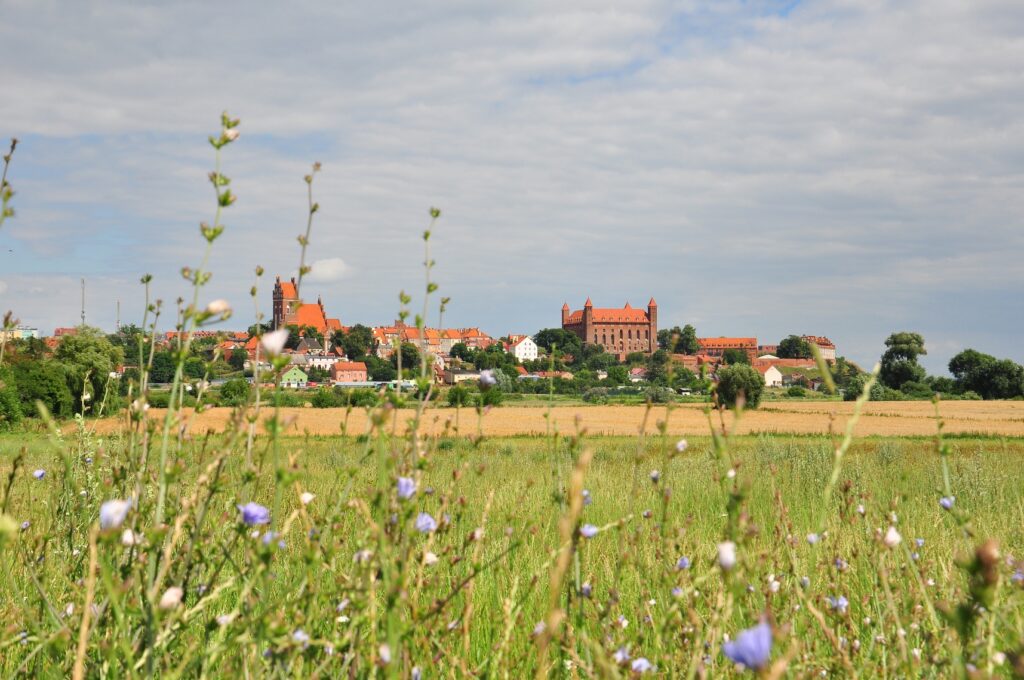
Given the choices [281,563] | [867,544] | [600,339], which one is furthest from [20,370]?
[600,339]

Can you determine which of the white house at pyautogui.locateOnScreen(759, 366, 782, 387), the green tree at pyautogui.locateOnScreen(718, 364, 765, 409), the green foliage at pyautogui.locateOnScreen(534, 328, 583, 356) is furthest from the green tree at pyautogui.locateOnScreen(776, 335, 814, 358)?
the green tree at pyautogui.locateOnScreen(718, 364, 765, 409)

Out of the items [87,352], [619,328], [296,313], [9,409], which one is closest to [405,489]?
[296,313]

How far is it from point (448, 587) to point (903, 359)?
75.2m

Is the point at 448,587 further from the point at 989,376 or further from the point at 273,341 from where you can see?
the point at 989,376

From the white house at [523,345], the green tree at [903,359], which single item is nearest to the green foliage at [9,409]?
the green tree at [903,359]

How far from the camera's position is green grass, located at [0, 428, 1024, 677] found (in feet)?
5.34

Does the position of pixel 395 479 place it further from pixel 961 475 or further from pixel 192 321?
pixel 961 475

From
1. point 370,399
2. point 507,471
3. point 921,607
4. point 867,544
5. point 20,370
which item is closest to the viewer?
point 370,399

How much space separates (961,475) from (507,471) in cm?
548

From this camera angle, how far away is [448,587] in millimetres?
3492

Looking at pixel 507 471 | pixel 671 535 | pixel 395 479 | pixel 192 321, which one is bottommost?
pixel 507 471

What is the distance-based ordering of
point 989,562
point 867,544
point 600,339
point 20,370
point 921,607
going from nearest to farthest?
point 989,562
point 921,607
point 867,544
point 20,370
point 600,339

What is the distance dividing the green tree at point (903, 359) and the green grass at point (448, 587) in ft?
232

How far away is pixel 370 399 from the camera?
210 centimetres
